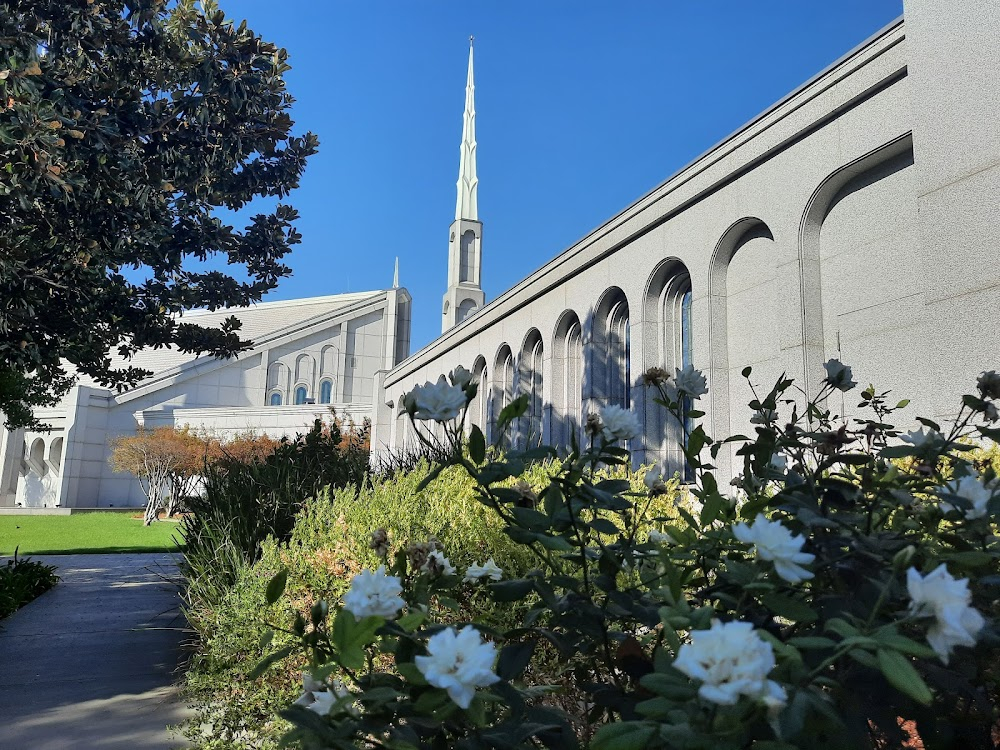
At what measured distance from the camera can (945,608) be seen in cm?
105

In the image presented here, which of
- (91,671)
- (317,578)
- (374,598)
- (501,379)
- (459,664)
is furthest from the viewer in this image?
(501,379)

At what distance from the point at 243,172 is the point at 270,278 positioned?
4.34 feet

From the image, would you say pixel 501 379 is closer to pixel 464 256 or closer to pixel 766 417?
pixel 766 417

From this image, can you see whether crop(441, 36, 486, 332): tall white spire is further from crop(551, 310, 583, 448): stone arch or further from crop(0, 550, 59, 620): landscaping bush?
crop(0, 550, 59, 620): landscaping bush

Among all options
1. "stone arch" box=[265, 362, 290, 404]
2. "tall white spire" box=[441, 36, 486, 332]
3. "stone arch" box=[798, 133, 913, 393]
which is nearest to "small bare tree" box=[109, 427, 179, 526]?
"stone arch" box=[265, 362, 290, 404]

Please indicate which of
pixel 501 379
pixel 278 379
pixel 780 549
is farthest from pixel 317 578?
pixel 278 379

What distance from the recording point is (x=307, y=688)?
5.11 feet

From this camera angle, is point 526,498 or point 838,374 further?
point 838,374

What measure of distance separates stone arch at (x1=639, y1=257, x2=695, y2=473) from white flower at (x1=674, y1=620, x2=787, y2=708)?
8.61m

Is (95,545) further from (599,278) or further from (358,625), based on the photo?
(358,625)

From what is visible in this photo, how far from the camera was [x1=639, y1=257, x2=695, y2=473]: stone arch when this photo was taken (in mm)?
9562

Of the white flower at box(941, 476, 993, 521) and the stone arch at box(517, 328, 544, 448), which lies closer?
the white flower at box(941, 476, 993, 521)

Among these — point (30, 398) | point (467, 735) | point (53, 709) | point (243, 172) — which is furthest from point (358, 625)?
point (30, 398)

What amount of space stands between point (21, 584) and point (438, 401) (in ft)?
31.2
